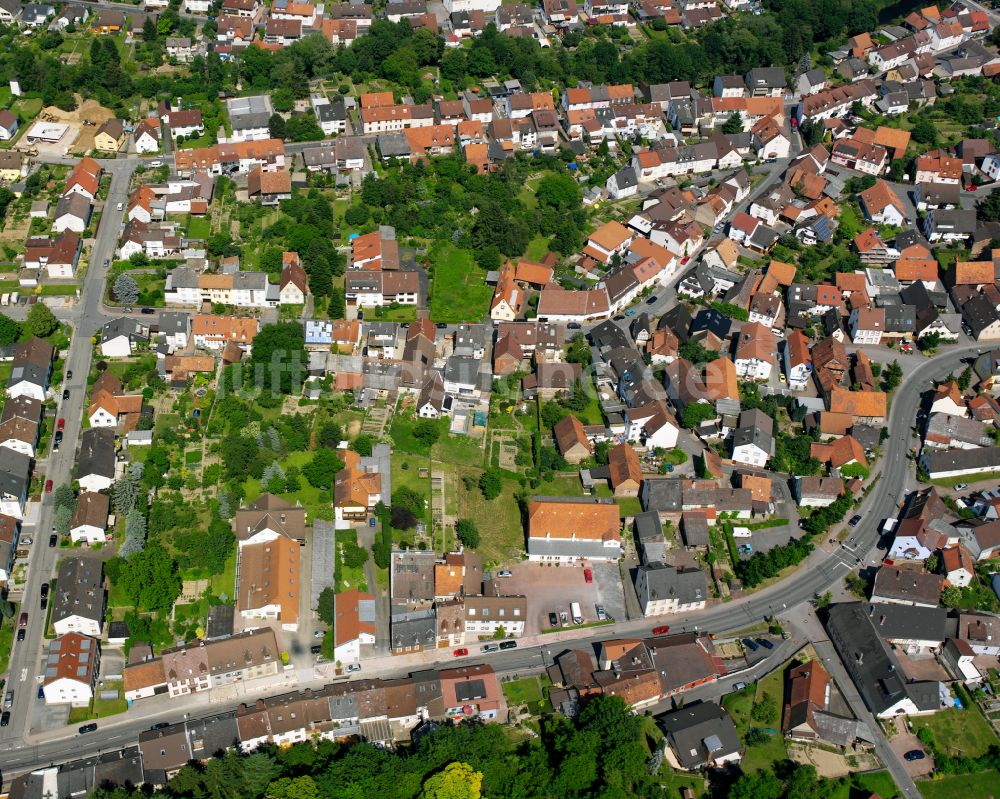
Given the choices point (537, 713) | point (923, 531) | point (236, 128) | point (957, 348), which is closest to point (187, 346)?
point (236, 128)

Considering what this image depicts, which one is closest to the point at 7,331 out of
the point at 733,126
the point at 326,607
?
the point at 326,607

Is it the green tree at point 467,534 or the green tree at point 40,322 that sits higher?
the green tree at point 40,322

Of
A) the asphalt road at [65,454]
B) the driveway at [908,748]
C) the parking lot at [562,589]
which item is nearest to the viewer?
the driveway at [908,748]

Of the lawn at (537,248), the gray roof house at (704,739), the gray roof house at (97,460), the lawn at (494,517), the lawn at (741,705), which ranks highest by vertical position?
the gray roof house at (97,460)

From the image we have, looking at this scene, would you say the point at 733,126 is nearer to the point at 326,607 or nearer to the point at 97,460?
the point at 326,607

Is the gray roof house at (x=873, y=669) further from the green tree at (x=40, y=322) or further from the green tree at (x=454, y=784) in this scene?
the green tree at (x=40, y=322)

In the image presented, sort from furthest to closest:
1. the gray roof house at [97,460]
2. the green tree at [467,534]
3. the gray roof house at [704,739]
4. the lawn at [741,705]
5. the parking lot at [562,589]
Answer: the gray roof house at [97,460], the green tree at [467,534], the parking lot at [562,589], the lawn at [741,705], the gray roof house at [704,739]

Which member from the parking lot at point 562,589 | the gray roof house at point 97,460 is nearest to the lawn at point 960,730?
the parking lot at point 562,589
